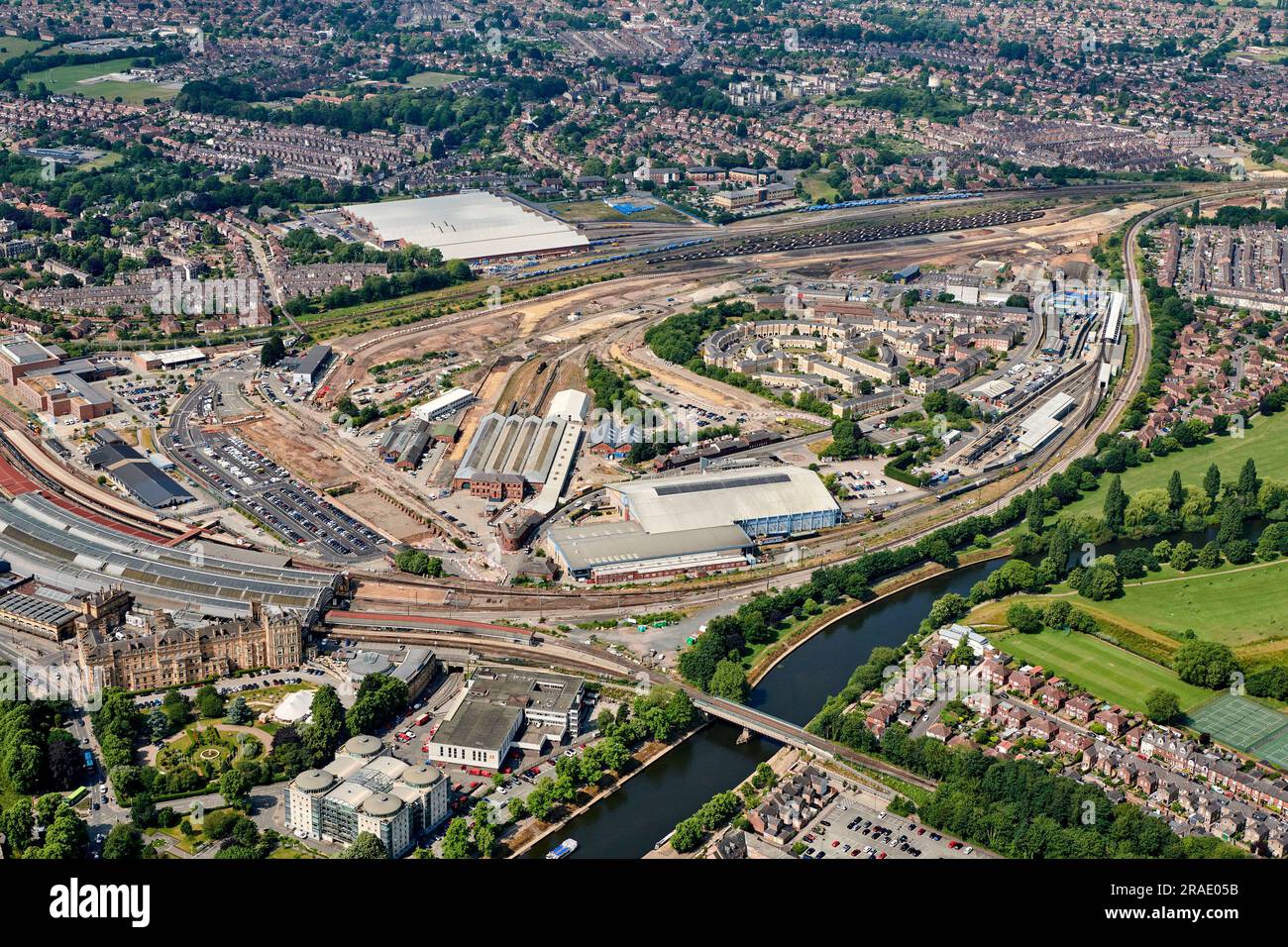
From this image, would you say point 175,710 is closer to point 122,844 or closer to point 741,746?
point 122,844

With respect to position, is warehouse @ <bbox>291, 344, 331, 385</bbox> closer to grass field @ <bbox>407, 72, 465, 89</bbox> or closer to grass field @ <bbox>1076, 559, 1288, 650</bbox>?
grass field @ <bbox>1076, 559, 1288, 650</bbox>

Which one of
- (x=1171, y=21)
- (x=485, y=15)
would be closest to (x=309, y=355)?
(x=485, y=15)

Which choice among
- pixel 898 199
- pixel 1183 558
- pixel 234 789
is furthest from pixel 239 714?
pixel 898 199

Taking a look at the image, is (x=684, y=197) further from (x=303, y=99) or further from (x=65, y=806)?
(x=65, y=806)

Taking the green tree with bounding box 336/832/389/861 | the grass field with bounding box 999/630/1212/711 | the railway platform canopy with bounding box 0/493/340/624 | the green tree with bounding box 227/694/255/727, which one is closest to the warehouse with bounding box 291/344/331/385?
the railway platform canopy with bounding box 0/493/340/624

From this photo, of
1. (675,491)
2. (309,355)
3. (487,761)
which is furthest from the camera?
(309,355)

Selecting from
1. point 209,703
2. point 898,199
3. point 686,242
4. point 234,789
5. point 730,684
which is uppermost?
point 898,199
